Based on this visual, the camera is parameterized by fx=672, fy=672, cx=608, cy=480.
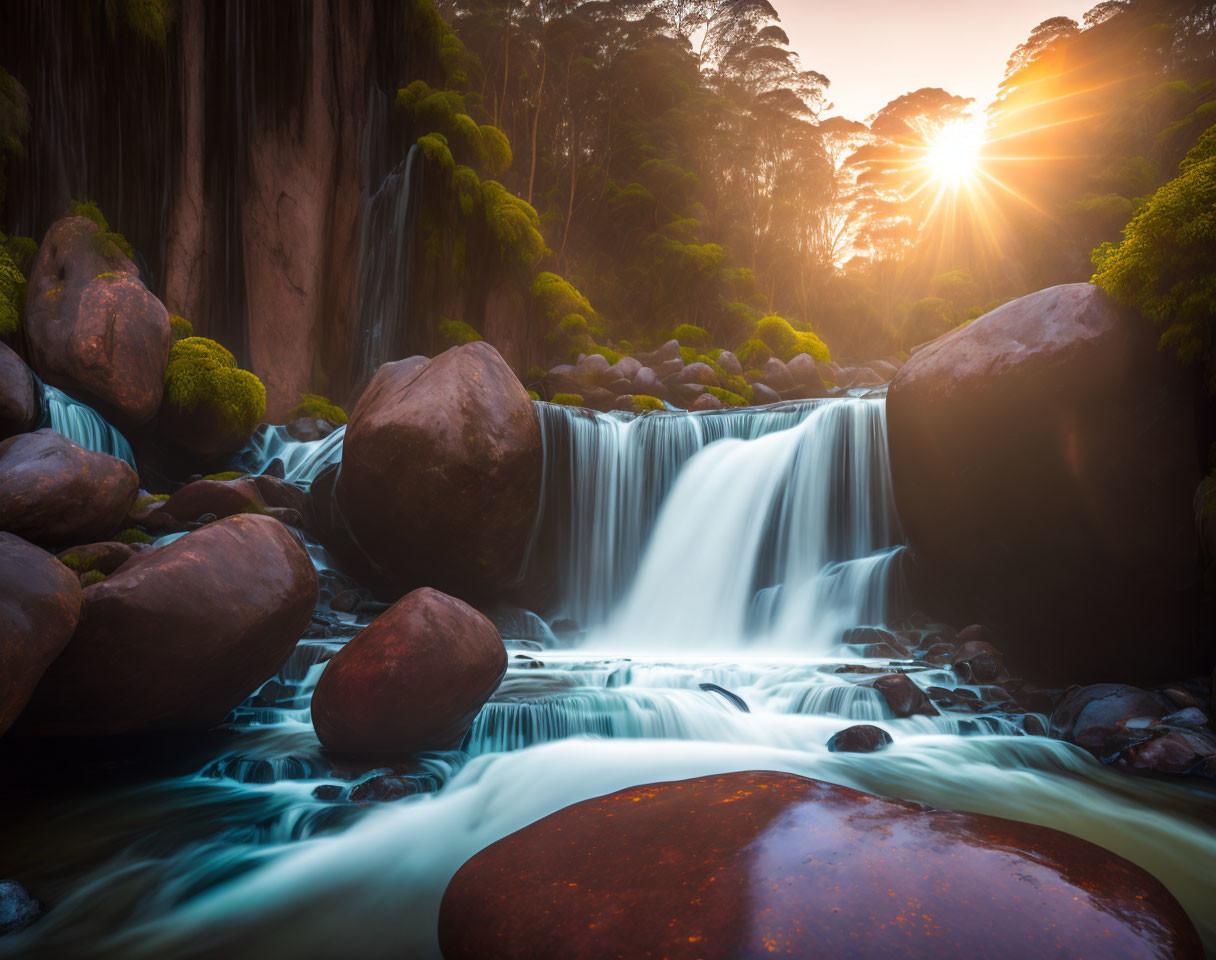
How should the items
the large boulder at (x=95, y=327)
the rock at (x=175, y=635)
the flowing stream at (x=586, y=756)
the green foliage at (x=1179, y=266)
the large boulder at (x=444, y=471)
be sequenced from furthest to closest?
the large boulder at (x=95, y=327)
the large boulder at (x=444, y=471)
the green foliage at (x=1179, y=266)
the rock at (x=175, y=635)
the flowing stream at (x=586, y=756)

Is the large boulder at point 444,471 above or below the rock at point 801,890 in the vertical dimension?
above

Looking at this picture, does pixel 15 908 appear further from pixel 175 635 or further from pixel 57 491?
pixel 57 491

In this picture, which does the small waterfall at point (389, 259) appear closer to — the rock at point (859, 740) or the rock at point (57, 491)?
the rock at point (57, 491)

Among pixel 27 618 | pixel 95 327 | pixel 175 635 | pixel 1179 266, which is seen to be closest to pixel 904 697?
pixel 1179 266

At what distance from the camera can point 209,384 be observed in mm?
9047

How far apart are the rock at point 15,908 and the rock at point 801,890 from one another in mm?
1580

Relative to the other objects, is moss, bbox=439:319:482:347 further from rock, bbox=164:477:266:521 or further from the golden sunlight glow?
the golden sunlight glow

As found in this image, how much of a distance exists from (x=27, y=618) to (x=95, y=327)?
6783 millimetres

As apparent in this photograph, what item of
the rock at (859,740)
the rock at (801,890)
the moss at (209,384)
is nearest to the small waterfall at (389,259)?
the moss at (209,384)

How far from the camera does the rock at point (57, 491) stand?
5.13 metres

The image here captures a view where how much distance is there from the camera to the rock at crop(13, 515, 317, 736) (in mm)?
3521

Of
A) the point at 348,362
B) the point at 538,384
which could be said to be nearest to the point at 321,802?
the point at 348,362

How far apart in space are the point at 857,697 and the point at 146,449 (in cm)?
921

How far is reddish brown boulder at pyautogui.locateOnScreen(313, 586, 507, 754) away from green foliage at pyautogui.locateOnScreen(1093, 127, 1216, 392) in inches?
212
